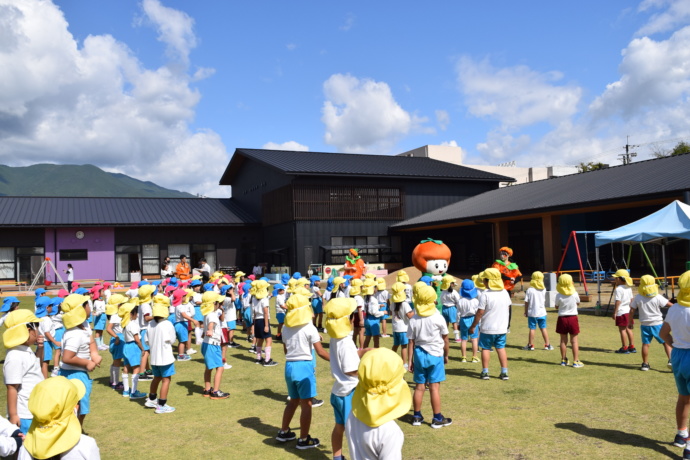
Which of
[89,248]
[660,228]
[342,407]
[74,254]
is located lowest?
[342,407]

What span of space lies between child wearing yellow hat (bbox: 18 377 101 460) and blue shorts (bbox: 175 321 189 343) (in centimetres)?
746

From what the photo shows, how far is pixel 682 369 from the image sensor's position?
5.27 metres

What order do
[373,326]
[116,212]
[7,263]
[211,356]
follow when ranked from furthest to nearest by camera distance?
[116,212] < [7,263] < [373,326] < [211,356]

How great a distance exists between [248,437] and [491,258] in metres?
28.0

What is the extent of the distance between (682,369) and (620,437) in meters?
1.13

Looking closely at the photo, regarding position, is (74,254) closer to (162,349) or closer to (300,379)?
(162,349)

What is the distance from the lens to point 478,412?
6.89 m

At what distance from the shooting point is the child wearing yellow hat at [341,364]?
16.9 feet

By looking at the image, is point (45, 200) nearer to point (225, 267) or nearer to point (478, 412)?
point (225, 267)

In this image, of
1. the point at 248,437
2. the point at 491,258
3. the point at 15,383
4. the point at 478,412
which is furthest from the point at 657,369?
the point at 491,258

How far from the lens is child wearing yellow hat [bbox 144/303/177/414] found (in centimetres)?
704

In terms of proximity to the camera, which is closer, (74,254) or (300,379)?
(300,379)

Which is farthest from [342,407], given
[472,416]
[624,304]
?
[624,304]

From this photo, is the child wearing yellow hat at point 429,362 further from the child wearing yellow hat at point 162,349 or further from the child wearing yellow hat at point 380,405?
the child wearing yellow hat at point 162,349
